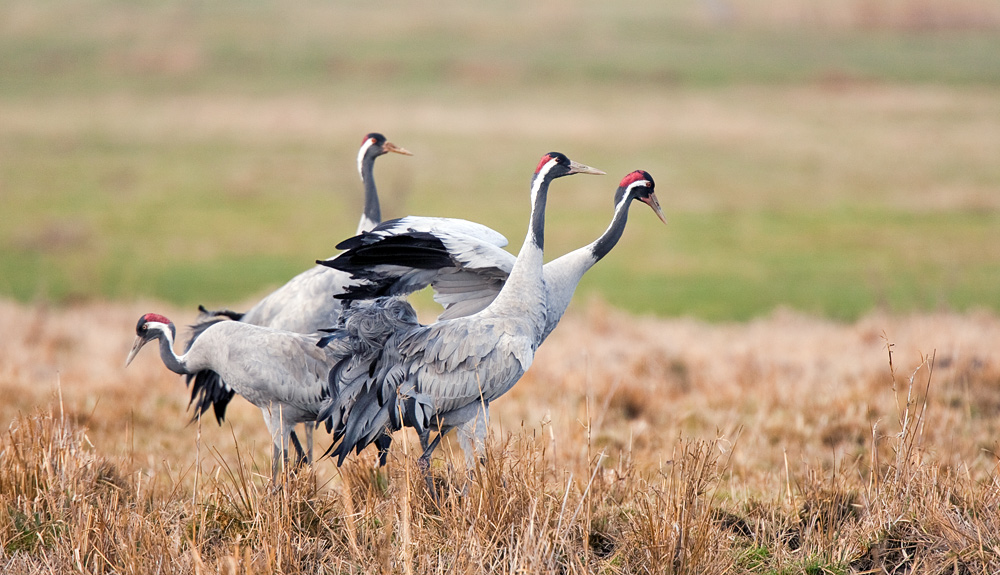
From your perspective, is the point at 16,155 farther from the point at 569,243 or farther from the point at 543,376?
the point at 543,376

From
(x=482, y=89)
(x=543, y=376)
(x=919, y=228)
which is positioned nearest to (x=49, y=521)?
(x=543, y=376)

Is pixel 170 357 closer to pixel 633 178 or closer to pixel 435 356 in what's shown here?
pixel 435 356

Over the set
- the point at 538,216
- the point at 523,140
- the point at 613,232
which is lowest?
the point at 523,140

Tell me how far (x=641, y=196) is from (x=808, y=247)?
17.3 m

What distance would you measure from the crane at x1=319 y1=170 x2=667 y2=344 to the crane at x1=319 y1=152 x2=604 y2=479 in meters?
0.25

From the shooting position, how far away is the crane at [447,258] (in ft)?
17.1

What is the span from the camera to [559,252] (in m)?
19.5

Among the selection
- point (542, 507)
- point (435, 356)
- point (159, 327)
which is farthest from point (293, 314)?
point (542, 507)

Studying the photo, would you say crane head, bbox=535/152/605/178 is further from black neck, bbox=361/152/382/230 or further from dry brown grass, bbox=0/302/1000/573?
black neck, bbox=361/152/382/230

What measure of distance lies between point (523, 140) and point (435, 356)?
91.8 ft

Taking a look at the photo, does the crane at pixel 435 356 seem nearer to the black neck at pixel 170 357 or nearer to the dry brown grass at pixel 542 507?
the dry brown grass at pixel 542 507

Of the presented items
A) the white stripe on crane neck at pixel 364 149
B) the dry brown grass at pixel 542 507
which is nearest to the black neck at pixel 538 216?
the dry brown grass at pixel 542 507

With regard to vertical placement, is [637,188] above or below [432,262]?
above

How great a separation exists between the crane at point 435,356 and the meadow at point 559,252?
26 centimetres
